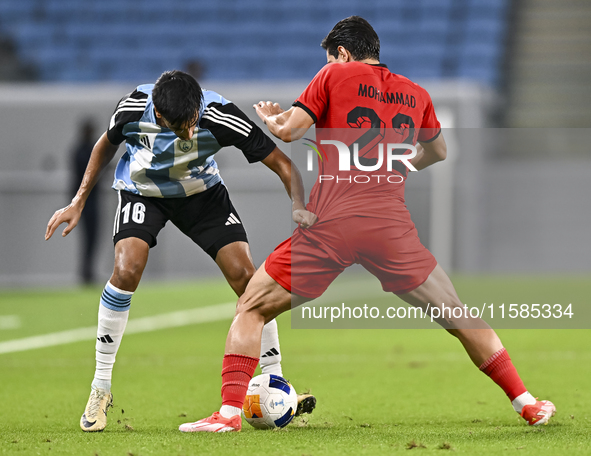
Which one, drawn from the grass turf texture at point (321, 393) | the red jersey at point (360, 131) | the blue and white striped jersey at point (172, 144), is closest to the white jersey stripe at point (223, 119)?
the blue and white striped jersey at point (172, 144)

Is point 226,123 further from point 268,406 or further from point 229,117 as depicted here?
point 268,406

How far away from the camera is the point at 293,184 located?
415 centimetres

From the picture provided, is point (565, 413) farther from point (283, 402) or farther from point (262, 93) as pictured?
point (262, 93)

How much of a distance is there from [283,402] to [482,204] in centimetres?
1207

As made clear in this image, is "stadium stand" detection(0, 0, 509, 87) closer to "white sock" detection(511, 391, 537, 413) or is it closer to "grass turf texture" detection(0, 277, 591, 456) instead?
"grass turf texture" detection(0, 277, 591, 456)

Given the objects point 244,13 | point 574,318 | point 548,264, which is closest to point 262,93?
point 244,13

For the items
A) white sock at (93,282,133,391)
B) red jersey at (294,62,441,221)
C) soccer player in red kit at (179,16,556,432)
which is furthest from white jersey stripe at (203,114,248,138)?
white sock at (93,282,133,391)

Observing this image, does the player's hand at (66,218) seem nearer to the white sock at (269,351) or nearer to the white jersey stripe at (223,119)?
the white jersey stripe at (223,119)

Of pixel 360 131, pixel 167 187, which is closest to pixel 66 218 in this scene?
pixel 167 187

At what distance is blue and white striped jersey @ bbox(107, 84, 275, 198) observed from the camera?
436 centimetres

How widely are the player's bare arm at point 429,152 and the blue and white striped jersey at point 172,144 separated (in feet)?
2.31

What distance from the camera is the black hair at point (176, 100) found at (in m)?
4.07

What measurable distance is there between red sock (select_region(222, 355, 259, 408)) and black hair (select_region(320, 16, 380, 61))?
4.71 feet

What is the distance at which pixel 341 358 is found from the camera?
23.3 ft
